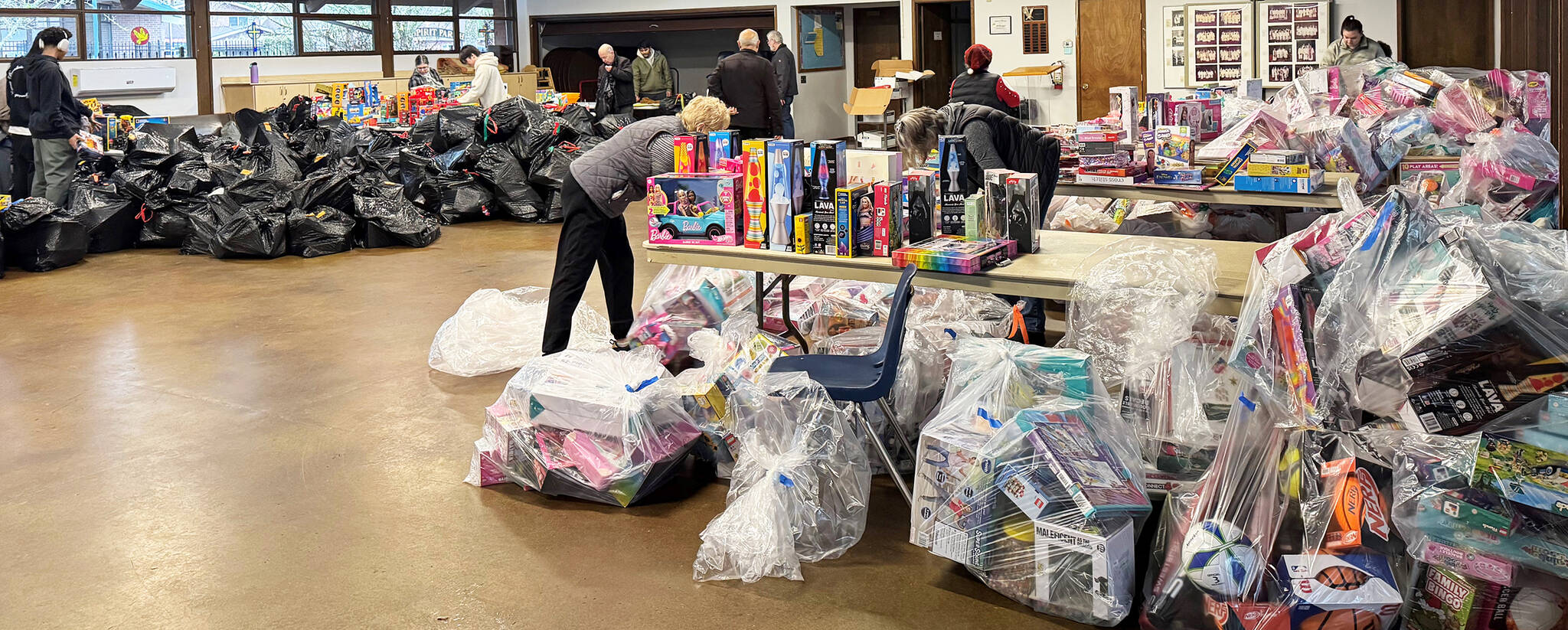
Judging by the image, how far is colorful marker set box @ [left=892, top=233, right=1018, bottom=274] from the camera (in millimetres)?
Answer: 3168

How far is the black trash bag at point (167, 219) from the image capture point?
7.84 metres

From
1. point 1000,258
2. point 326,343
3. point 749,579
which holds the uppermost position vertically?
point 1000,258

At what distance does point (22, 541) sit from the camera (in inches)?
122

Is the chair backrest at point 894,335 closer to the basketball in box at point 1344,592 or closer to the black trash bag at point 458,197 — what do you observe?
the basketball in box at point 1344,592

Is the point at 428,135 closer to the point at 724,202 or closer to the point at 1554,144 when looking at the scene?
the point at 724,202

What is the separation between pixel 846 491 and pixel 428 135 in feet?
23.3

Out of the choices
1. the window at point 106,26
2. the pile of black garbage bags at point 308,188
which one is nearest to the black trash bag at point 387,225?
the pile of black garbage bags at point 308,188

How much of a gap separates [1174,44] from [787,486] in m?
9.38

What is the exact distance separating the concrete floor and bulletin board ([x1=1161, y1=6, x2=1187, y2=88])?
26.4ft

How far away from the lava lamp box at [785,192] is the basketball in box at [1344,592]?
1765mm

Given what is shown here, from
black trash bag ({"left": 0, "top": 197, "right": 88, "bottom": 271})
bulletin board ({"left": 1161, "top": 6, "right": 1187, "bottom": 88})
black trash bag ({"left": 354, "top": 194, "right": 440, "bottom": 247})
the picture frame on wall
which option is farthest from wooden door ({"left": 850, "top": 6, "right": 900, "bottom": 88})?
black trash bag ({"left": 0, "top": 197, "right": 88, "bottom": 271})

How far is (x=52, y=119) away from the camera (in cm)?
777

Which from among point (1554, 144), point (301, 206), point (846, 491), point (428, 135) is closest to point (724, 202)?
point (846, 491)

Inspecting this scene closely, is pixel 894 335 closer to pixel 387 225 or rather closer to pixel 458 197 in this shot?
pixel 387 225
